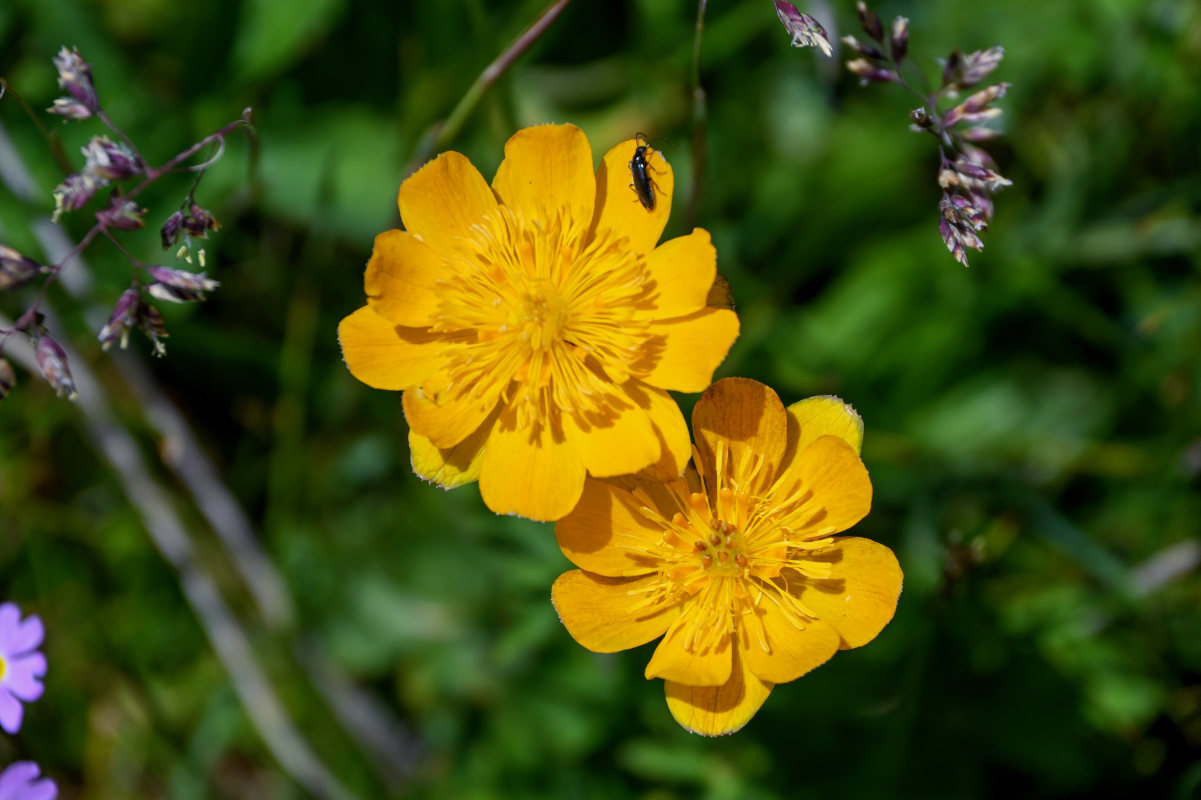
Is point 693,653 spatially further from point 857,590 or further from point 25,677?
point 25,677

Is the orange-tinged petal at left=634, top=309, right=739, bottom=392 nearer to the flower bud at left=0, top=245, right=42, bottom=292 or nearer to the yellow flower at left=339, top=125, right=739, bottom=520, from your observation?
the yellow flower at left=339, top=125, right=739, bottom=520

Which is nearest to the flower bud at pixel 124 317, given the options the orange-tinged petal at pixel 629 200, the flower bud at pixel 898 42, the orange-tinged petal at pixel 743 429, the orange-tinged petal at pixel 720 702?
the orange-tinged petal at pixel 629 200

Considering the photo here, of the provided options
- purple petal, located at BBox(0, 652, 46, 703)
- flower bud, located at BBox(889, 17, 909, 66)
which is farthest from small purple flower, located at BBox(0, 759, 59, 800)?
flower bud, located at BBox(889, 17, 909, 66)

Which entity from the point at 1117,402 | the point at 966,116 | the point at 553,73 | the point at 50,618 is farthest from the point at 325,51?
the point at 1117,402

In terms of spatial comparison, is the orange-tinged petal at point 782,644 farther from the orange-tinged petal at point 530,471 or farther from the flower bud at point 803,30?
the flower bud at point 803,30

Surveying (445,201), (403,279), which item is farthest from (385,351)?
(445,201)

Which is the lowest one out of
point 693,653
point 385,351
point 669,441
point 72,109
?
point 693,653
